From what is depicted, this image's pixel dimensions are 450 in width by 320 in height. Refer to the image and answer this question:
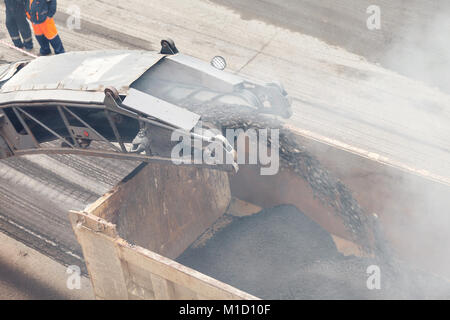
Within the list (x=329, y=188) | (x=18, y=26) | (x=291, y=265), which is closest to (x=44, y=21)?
(x=18, y=26)

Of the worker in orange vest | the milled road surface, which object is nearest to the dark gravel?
the milled road surface

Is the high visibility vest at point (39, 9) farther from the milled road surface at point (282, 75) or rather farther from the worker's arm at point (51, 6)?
the milled road surface at point (282, 75)

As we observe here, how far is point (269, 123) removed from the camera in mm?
5387

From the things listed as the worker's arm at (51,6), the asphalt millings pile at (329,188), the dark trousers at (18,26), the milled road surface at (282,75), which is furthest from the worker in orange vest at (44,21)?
the asphalt millings pile at (329,188)

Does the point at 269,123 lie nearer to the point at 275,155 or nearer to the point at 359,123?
the point at 275,155

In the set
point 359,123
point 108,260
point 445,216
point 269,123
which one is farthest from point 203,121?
point 359,123

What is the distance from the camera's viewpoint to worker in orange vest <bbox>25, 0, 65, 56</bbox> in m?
8.24

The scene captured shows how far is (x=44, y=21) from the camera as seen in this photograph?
8477 mm

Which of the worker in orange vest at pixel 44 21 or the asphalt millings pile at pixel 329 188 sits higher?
the worker in orange vest at pixel 44 21

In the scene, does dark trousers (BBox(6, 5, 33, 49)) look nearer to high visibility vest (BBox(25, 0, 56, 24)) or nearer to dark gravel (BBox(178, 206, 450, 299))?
high visibility vest (BBox(25, 0, 56, 24))

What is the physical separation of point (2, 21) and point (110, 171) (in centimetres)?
502

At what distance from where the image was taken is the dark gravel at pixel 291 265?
5070mm

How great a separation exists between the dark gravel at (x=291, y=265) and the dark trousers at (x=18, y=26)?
5484 millimetres
